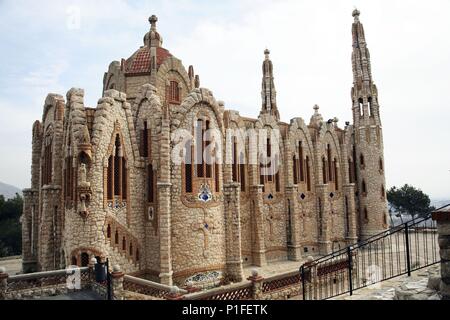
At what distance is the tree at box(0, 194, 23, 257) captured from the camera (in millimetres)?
33625

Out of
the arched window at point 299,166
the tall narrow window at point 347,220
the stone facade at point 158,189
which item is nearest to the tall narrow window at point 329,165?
the stone facade at point 158,189

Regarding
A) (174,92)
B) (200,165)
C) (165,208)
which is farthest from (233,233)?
(174,92)

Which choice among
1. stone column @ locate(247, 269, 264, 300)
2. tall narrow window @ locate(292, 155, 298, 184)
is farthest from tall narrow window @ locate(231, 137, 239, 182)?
stone column @ locate(247, 269, 264, 300)

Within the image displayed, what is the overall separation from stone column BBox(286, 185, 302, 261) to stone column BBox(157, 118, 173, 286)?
10.6 meters

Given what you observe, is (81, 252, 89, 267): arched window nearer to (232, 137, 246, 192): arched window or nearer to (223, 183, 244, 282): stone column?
(223, 183, 244, 282): stone column

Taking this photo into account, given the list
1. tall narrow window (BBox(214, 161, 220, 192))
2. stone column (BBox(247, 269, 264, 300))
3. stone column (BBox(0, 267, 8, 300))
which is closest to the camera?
stone column (BBox(0, 267, 8, 300))

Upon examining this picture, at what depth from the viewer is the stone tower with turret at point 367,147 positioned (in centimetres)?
2959

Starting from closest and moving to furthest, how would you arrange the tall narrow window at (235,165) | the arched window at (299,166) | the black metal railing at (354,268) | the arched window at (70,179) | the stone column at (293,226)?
the black metal railing at (354,268) < the arched window at (70,179) < the tall narrow window at (235,165) < the stone column at (293,226) < the arched window at (299,166)

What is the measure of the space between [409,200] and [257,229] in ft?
137

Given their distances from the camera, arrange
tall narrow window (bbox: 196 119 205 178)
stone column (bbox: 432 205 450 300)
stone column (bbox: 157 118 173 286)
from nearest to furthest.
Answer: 1. stone column (bbox: 432 205 450 300)
2. stone column (bbox: 157 118 173 286)
3. tall narrow window (bbox: 196 119 205 178)

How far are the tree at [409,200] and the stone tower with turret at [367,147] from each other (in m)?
28.0

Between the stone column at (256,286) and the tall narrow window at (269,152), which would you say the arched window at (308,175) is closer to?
the tall narrow window at (269,152)

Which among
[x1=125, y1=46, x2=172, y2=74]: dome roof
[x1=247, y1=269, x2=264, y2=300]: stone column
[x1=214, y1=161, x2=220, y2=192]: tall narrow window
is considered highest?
[x1=125, y1=46, x2=172, y2=74]: dome roof

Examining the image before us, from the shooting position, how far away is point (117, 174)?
53.9ft
